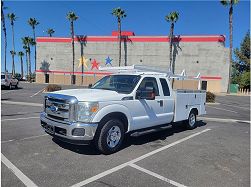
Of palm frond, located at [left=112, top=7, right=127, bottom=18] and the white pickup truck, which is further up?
palm frond, located at [left=112, top=7, right=127, bottom=18]

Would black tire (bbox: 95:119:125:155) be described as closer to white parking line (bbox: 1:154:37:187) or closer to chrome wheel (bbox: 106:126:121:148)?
chrome wheel (bbox: 106:126:121:148)

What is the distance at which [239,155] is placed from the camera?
21.0 feet

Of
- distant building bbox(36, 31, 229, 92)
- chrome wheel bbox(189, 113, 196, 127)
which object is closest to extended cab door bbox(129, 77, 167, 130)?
chrome wheel bbox(189, 113, 196, 127)

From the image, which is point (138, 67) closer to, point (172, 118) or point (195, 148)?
point (172, 118)

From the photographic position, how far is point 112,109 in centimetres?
586

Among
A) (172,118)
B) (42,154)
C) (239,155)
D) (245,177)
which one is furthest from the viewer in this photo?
(172,118)

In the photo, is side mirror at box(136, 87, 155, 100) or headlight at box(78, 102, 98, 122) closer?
headlight at box(78, 102, 98, 122)

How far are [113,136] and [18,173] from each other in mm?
2266

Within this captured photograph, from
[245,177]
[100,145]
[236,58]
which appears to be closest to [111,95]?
[100,145]

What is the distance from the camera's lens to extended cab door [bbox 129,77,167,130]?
6.59 m

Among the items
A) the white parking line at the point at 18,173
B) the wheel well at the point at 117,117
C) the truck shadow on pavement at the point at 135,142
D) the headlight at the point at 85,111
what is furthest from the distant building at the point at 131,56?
the white parking line at the point at 18,173

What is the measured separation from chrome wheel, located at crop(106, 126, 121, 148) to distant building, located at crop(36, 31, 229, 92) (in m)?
38.9

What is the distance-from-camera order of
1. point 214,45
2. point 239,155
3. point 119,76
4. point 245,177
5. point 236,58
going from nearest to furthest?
point 245,177, point 239,155, point 119,76, point 214,45, point 236,58

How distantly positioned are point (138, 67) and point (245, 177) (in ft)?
12.7
